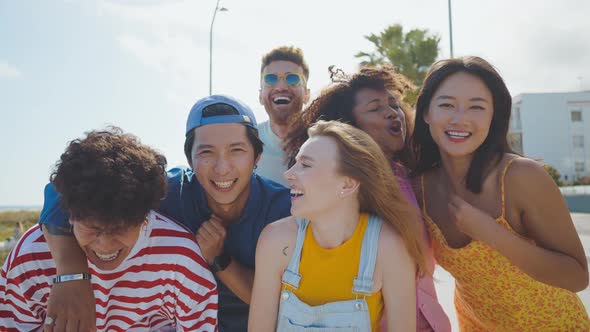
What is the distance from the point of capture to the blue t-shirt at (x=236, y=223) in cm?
304

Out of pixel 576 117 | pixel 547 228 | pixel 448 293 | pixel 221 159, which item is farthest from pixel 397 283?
pixel 576 117

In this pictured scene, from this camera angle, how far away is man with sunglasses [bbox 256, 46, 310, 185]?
4.91m

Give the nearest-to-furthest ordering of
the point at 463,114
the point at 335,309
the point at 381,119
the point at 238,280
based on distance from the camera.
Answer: the point at 335,309, the point at 463,114, the point at 238,280, the point at 381,119

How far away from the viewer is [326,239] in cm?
250

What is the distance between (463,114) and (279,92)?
8.54 feet

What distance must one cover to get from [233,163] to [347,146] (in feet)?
2.48

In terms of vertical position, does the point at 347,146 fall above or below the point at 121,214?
above

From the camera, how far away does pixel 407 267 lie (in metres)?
2.39

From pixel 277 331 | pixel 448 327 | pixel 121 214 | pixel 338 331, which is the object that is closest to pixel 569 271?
pixel 448 327

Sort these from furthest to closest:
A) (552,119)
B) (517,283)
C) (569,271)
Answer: (552,119)
(517,283)
(569,271)

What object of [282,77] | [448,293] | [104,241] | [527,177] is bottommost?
[448,293]

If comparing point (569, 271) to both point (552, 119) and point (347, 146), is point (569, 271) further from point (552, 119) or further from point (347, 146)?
point (552, 119)

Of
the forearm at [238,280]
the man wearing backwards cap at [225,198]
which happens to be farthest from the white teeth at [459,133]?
the forearm at [238,280]

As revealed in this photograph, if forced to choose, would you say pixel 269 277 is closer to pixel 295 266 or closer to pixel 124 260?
pixel 295 266
